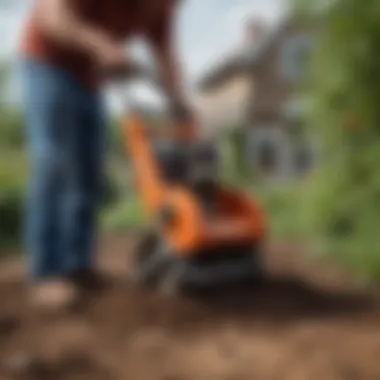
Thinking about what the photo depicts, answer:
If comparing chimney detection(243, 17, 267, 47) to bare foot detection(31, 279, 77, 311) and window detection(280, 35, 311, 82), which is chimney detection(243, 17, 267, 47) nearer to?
window detection(280, 35, 311, 82)

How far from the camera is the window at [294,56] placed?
144 cm

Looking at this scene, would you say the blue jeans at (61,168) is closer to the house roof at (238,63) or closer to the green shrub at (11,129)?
the green shrub at (11,129)

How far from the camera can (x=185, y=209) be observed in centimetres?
139

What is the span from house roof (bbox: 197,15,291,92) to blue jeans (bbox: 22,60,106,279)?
189mm

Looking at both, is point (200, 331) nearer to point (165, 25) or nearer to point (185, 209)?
point (185, 209)

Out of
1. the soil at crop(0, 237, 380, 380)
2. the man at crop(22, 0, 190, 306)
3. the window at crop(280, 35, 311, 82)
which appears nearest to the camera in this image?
the soil at crop(0, 237, 380, 380)

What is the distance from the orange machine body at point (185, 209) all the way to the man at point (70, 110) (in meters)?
0.06

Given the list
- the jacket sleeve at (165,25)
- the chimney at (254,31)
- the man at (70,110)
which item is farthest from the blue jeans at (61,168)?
the chimney at (254,31)

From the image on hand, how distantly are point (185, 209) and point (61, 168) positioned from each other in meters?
0.21

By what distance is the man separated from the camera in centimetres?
133

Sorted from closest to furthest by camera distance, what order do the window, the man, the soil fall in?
the soil, the man, the window

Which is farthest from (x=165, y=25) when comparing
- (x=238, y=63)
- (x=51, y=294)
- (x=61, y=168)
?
(x=51, y=294)

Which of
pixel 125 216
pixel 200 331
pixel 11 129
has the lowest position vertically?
pixel 200 331

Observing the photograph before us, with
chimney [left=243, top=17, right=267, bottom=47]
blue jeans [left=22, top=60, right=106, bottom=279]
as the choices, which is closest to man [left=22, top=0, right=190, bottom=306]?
blue jeans [left=22, top=60, right=106, bottom=279]
